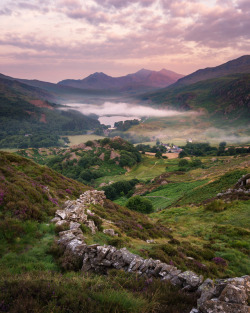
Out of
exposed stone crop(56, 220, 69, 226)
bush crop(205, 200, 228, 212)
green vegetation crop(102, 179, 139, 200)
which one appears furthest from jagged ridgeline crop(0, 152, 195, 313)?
green vegetation crop(102, 179, 139, 200)

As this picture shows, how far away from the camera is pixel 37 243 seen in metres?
10.2

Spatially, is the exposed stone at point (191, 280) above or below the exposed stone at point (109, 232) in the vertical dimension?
above

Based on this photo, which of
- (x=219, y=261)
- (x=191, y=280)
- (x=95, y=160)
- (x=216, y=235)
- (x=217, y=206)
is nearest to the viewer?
(x=191, y=280)

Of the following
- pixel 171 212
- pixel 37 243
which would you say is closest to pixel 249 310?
pixel 37 243

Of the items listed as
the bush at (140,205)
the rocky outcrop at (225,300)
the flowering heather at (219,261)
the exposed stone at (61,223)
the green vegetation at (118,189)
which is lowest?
the green vegetation at (118,189)

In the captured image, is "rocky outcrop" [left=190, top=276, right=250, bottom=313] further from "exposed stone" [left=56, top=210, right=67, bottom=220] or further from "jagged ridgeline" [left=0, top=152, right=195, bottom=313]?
"exposed stone" [left=56, top=210, right=67, bottom=220]

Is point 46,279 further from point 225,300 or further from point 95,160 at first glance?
point 95,160

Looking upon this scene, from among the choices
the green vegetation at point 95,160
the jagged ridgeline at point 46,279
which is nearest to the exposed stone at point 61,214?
the jagged ridgeline at point 46,279

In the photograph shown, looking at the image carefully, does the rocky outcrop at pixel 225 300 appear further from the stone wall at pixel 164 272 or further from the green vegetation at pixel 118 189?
the green vegetation at pixel 118 189

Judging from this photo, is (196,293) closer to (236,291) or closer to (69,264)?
(236,291)

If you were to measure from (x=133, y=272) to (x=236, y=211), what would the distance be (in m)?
22.5

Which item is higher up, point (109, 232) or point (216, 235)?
point (109, 232)

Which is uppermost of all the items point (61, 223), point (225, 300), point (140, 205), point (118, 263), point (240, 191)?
point (225, 300)

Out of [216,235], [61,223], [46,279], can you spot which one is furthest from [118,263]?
[216,235]
